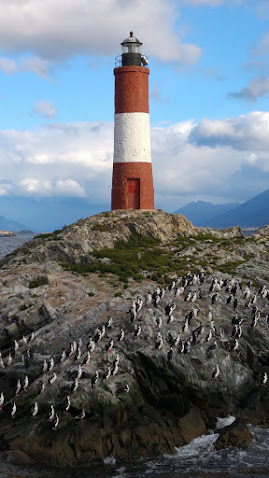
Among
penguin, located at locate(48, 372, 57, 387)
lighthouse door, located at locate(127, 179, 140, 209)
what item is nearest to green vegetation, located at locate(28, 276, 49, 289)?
penguin, located at locate(48, 372, 57, 387)

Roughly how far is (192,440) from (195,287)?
536 inches

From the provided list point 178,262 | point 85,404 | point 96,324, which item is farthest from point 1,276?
point 85,404

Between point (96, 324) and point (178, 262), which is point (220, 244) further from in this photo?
point (96, 324)

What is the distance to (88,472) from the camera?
77.7 feet

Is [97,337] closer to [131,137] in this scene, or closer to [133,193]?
[133,193]

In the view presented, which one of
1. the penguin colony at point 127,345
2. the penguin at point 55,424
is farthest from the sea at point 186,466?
the penguin colony at point 127,345

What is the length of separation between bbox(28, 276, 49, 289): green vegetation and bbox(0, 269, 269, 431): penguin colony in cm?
721

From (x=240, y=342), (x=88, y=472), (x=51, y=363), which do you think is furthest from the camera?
(x=240, y=342)

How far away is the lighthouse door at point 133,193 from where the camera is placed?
2108 inches

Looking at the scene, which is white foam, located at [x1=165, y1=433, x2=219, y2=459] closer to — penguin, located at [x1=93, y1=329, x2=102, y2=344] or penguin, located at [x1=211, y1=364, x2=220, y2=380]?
penguin, located at [x1=211, y1=364, x2=220, y2=380]

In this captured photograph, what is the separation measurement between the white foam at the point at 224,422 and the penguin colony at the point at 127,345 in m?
2.32

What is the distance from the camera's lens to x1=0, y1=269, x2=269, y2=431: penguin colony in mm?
27203

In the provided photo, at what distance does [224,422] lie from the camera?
1103 inches

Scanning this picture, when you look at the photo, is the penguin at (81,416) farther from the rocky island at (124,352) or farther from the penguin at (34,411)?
the penguin at (34,411)
